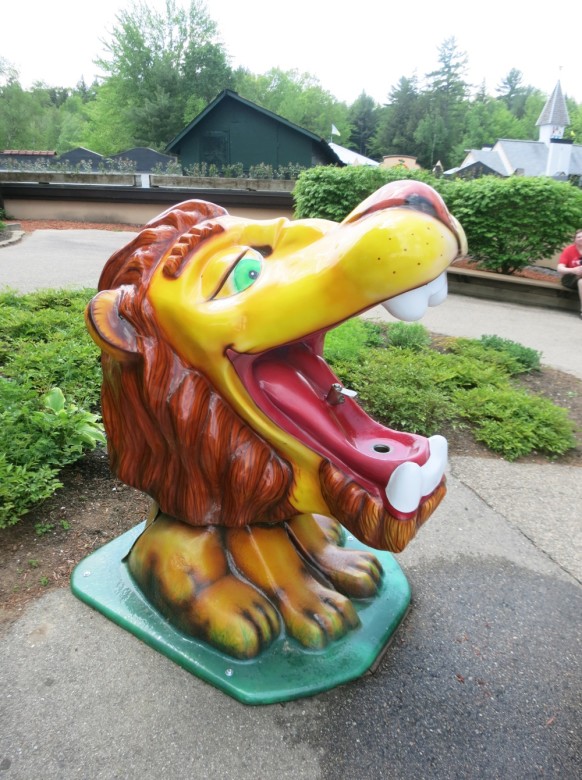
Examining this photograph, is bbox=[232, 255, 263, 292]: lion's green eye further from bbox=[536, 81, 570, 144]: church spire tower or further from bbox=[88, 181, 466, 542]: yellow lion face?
bbox=[536, 81, 570, 144]: church spire tower

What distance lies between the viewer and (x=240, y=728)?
161 cm

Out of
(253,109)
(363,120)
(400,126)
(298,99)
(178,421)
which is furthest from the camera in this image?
(363,120)

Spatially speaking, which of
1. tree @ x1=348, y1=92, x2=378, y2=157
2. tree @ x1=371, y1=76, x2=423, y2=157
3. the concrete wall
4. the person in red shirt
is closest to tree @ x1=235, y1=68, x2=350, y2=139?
tree @ x1=371, y1=76, x2=423, y2=157

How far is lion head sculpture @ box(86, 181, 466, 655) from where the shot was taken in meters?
1.31

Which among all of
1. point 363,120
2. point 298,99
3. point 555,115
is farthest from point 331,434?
point 363,120

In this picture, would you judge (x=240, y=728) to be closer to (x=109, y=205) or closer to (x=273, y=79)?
(x=109, y=205)

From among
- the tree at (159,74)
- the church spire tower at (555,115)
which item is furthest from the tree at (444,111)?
the tree at (159,74)

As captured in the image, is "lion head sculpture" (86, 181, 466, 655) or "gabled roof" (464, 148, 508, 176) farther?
"gabled roof" (464, 148, 508, 176)

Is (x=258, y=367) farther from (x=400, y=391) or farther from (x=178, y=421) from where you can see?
(x=400, y=391)

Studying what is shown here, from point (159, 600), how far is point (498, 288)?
335 inches

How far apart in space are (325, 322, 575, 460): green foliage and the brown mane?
7.79 ft

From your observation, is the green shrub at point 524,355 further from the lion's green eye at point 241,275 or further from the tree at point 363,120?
the tree at point 363,120

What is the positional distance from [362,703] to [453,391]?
3.14 m

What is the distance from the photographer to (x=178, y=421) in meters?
1.56
